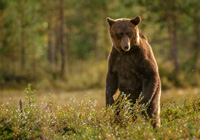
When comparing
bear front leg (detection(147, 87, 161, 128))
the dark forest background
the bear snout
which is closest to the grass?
bear front leg (detection(147, 87, 161, 128))

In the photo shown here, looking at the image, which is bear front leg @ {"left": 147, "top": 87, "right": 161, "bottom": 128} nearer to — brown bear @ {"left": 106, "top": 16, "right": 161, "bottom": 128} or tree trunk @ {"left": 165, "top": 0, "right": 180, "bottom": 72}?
brown bear @ {"left": 106, "top": 16, "right": 161, "bottom": 128}

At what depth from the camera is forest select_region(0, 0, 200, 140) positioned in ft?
15.8

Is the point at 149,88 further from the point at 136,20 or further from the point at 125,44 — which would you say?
the point at 136,20

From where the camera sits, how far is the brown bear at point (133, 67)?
5176 mm

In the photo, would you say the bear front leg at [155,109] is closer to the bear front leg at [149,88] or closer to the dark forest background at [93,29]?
the bear front leg at [149,88]

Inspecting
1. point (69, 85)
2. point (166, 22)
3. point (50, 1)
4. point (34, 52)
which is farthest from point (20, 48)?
point (166, 22)

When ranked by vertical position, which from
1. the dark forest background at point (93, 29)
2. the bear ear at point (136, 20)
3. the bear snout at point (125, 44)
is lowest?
the dark forest background at point (93, 29)

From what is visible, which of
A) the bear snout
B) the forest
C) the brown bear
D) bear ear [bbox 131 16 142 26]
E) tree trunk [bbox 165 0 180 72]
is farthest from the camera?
tree trunk [bbox 165 0 180 72]

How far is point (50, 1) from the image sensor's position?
26.3m

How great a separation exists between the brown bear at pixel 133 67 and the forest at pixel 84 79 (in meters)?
0.21

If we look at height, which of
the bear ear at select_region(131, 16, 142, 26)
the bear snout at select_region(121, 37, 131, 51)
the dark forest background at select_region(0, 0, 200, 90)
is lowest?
the dark forest background at select_region(0, 0, 200, 90)

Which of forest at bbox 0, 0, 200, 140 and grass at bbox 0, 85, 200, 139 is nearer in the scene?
grass at bbox 0, 85, 200, 139

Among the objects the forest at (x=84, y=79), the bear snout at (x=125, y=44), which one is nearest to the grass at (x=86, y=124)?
the forest at (x=84, y=79)

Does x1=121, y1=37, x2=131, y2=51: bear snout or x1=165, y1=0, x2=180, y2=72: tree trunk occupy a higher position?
x1=121, y1=37, x2=131, y2=51: bear snout
